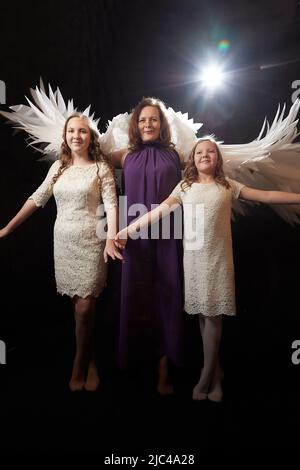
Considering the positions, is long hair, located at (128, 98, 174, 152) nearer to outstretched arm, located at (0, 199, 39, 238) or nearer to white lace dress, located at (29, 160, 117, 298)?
white lace dress, located at (29, 160, 117, 298)

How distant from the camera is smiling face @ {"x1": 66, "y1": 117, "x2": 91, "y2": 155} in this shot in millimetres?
1602

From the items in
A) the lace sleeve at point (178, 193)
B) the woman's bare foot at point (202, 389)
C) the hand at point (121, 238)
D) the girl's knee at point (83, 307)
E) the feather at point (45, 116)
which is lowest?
the woman's bare foot at point (202, 389)

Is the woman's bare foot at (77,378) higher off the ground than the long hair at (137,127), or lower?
lower

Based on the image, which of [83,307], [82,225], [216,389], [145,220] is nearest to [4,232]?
[82,225]

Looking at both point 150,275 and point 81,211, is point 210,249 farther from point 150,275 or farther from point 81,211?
point 81,211

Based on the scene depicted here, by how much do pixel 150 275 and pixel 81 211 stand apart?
0.42 m

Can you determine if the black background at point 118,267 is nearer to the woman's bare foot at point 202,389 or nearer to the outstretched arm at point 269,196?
the woman's bare foot at point 202,389

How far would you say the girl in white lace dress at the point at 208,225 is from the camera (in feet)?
4.97

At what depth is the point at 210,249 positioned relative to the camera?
1.52 m

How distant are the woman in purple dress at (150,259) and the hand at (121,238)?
0.08 m

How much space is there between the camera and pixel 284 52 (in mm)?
1550

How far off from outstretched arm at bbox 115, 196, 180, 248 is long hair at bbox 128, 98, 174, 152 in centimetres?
28

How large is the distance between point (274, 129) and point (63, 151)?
3.11 feet

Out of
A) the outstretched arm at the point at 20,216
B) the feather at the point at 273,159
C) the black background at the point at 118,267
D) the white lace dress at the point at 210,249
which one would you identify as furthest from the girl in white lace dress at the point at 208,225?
the outstretched arm at the point at 20,216
